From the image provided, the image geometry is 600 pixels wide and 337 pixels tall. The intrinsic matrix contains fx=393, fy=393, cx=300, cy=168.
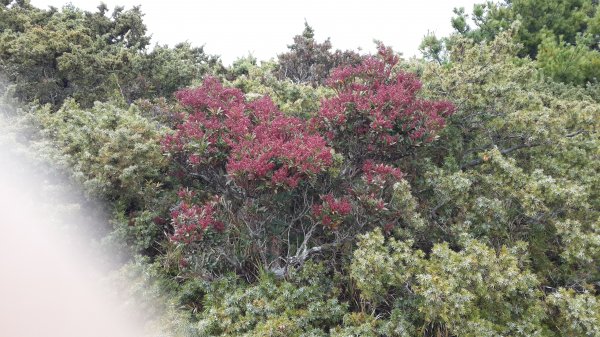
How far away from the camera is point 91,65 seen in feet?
32.7

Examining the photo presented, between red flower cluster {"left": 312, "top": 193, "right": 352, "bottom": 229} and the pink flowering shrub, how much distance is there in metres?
0.01

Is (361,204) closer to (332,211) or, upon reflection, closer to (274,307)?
(332,211)

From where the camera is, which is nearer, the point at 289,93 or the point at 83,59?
the point at 289,93

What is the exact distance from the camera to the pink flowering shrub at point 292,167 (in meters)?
4.61

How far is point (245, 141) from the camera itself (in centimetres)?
485

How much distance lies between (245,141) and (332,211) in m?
1.37

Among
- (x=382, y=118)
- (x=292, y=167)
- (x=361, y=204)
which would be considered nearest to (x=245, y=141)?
(x=292, y=167)

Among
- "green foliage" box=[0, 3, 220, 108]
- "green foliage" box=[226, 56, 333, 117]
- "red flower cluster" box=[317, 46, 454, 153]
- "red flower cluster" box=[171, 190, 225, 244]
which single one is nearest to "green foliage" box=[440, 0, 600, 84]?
"green foliage" box=[226, 56, 333, 117]

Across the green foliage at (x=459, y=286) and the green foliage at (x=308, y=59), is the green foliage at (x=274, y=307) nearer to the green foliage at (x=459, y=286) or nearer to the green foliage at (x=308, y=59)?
the green foliage at (x=459, y=286)

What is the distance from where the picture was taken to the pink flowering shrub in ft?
15.1

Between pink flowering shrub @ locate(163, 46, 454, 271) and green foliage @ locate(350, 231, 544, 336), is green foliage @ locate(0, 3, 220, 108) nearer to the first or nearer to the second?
pink flowering shrub @ locate(163, 46, 454, 271)

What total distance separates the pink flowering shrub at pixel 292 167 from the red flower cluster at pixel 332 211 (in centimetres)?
1

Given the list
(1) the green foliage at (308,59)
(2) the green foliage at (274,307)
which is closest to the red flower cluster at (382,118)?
(2) the green foliage at (274,307)

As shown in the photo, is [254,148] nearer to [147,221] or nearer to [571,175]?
[147,221]
